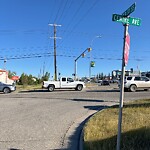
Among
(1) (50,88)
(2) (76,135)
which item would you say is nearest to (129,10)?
(2) (76,135)

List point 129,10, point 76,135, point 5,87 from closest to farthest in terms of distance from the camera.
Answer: point 129,10
point 76,135
point 5,87

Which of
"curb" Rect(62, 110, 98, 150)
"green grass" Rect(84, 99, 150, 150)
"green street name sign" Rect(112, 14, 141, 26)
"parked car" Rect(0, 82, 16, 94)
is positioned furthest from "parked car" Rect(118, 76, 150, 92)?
"green street name sign" Rect(112, 14, 141, 26)

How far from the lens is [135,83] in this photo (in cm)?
3078

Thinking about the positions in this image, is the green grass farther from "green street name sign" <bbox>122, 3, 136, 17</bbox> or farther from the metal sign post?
"green street name sign" <bbox>122, 3, 136, 17</bbox>

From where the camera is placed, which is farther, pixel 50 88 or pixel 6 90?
pixel 50 88

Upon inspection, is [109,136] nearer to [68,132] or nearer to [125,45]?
[68,132]

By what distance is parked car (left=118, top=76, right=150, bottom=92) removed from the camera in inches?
1204

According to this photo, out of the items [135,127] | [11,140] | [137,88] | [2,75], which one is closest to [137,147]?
[135,127]

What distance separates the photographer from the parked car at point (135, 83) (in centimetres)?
3059

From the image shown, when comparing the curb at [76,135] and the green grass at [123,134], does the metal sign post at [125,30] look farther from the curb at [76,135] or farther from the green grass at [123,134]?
the curb at [76,135]

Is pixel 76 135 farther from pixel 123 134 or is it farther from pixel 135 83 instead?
pixel 135 83

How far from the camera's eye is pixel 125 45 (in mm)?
5207

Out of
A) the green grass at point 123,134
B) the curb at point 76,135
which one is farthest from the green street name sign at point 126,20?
the curb at point 76,135

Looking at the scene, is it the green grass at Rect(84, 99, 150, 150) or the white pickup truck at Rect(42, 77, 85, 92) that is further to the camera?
the white pickup truck at Rect(42, 77, 85, 92)
